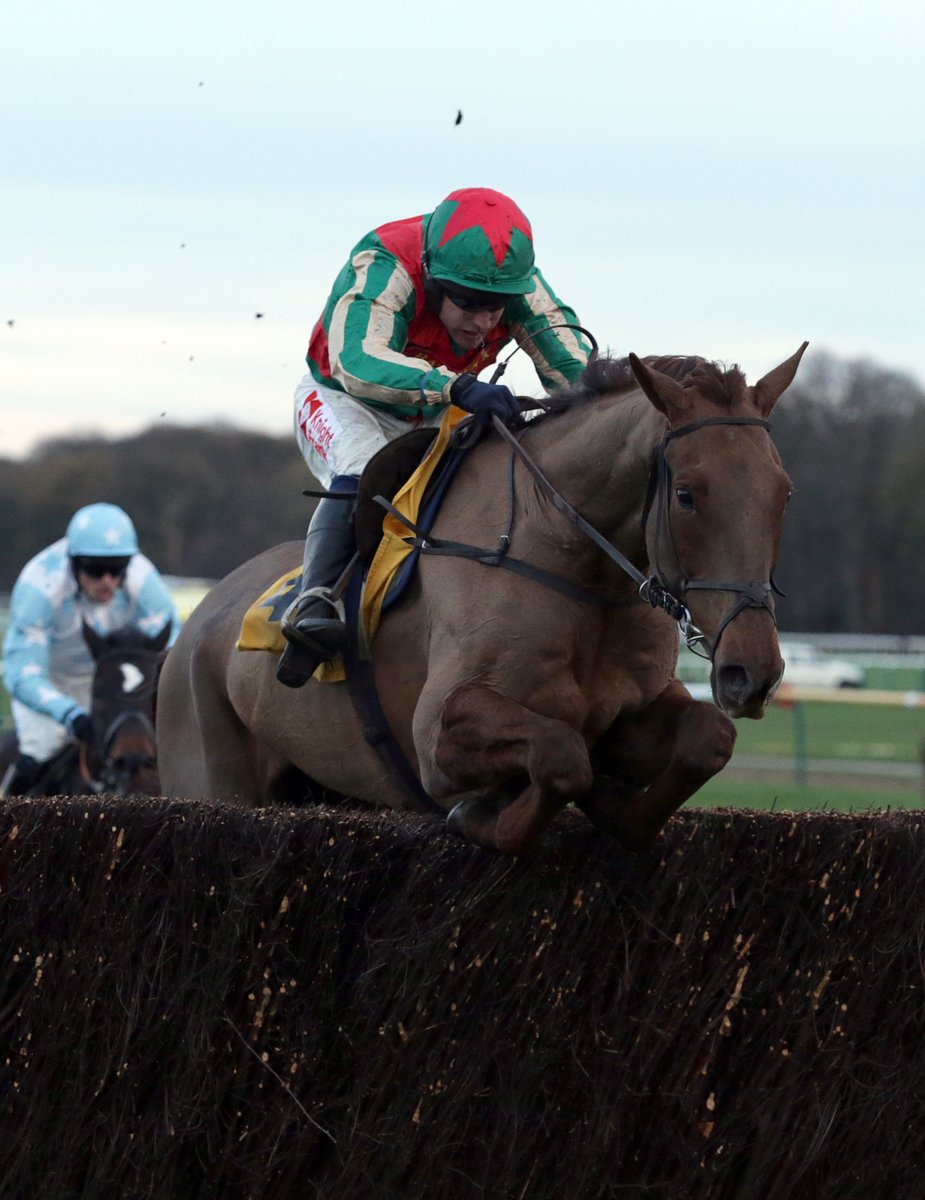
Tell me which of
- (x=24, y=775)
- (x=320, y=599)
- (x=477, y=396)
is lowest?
(x=24, y=775)

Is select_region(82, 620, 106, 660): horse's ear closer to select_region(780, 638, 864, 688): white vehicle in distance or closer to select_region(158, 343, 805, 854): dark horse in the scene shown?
select_region(158, 343, 805, 854): dark horse

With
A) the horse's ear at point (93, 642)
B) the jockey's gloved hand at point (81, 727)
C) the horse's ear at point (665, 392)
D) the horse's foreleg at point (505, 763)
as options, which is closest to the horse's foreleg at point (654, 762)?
the horse's foreleg at point (505, 763)

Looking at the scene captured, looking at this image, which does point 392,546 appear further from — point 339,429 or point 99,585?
point 99,585

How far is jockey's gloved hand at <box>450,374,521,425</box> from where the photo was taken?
458 centimetres

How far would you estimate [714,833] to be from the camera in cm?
→ 396

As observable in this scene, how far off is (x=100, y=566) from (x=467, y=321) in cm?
330

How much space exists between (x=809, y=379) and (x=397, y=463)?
5586 cm

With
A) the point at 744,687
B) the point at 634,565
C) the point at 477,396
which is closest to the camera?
the point at 744,687

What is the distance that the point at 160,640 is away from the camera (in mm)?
7625

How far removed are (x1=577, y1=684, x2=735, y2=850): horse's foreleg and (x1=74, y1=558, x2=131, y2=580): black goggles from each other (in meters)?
3.84

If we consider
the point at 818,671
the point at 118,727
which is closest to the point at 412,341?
the point at 118,727

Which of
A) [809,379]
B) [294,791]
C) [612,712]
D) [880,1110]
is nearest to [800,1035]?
[880,1110]

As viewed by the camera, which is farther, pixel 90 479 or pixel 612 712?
pixel 90 479

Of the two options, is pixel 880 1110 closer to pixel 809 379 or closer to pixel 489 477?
pixel 489 477
